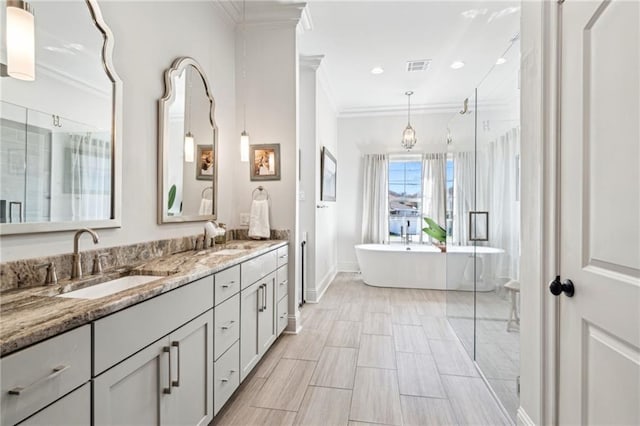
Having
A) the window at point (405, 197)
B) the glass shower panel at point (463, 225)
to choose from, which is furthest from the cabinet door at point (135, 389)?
the window at point (405, 197)

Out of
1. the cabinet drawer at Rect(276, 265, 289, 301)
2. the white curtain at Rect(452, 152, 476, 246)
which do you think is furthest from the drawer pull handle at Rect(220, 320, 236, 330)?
the white curtain at Rect(452, 152, 476, 246)

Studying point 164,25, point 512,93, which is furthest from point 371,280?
point 164,25

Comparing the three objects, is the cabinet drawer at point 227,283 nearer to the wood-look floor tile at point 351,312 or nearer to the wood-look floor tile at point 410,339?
the wood-look floor tile at point 410,339

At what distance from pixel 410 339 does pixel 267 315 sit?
4.58 ft

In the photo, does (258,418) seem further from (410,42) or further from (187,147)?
(410,42)

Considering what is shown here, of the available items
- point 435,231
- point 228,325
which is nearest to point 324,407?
point 228,325

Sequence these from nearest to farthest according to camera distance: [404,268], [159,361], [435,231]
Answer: [159,361] → [404,268] → [435,231]

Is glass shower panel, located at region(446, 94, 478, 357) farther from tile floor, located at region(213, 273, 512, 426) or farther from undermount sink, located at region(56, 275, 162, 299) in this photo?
undermount sink, located at region(56, 275, 162, 299)

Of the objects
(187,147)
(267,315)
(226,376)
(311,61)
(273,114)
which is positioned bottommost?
(226,376)

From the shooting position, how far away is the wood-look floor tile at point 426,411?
5.90ft

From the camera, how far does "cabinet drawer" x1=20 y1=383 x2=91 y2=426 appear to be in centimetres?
81

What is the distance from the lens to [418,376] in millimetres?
2297

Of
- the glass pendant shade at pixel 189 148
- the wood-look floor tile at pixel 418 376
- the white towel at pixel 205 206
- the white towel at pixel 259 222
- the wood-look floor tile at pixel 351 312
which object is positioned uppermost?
the glass pendant shade at pixel 189 148

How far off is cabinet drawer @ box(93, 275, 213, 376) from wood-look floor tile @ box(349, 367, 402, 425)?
44.1 inches
